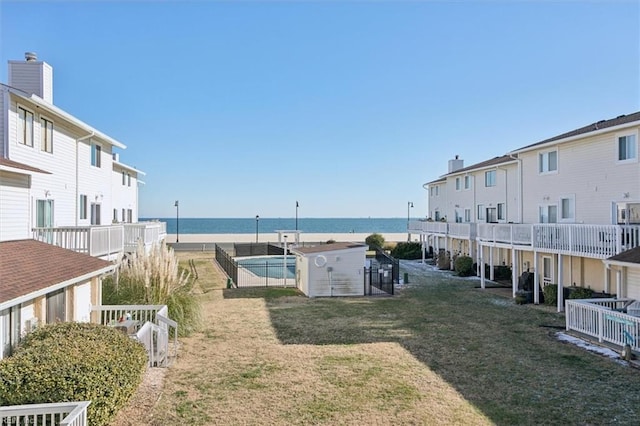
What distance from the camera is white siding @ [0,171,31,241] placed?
1102 cm

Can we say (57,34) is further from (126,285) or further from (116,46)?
(126,285)

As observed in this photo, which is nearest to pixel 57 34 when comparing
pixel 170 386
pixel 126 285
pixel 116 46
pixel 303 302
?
pixel 116 46

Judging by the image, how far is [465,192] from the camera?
31938 mm

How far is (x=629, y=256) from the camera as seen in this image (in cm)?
1344

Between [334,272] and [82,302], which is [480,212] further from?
[82,302]

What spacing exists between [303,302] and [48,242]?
952cm

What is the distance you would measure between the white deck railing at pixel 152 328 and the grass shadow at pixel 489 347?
133 inches

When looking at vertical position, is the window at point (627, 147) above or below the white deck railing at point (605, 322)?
above

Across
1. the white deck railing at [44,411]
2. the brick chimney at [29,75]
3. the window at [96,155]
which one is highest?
the brick chimney at [29,75]

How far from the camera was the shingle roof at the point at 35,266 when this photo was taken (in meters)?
7.58

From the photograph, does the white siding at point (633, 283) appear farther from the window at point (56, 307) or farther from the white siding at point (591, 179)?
the window at point (56, 307)

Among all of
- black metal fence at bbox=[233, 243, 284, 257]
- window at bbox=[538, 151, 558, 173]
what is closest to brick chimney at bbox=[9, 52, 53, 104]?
window at bbox=[538, 151, 558, 173]

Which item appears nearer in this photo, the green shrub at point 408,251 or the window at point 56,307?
the window at point 56,307

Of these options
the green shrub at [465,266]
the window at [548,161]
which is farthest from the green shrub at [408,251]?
the window at [548,161]
